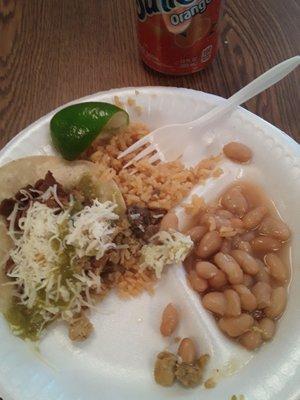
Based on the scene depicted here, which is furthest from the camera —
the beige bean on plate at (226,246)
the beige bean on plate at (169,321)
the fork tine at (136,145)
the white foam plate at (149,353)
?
the fork tine at (136,145)

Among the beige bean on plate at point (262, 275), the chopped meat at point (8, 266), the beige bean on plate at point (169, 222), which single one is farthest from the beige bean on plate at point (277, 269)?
the chopped meat at point (8, 266)

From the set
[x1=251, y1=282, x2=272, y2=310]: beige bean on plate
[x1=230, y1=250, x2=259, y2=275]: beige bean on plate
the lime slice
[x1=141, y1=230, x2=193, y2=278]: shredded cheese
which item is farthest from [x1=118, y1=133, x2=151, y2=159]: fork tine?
[x1=251, y1=282, x2=272, y2=310]: beige bean on plate

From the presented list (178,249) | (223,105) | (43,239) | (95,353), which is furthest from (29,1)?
(95,353)

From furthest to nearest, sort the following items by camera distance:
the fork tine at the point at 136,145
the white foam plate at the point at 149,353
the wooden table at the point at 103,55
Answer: the wooden table at the point at 103,55 → the fork tine at the point at 136,145 → the white foam plate at the point at 149,353

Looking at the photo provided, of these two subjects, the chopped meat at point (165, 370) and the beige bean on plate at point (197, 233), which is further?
the beige bean on plate at point (197, 233)

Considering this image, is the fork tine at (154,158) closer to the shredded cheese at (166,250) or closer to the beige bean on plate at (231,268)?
the shredded cheese at (166,250)

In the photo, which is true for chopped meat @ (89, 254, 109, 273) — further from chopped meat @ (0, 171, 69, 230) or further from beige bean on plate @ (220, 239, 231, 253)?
beige bean on plate @ (220, 239, 231, 253)
